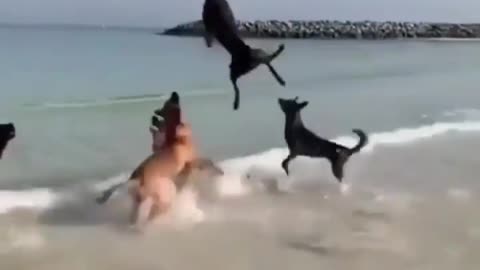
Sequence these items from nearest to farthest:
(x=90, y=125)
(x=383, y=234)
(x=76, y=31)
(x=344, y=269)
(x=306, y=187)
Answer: (x=344, y=269) < (x=383, y=234) < (x=306, y=187) < (x=90, y=125) < (x=76, y=31)

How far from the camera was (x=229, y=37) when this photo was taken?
9.67 ft

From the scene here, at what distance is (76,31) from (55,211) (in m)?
15.3

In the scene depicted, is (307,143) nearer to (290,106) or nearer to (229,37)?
(290,106)

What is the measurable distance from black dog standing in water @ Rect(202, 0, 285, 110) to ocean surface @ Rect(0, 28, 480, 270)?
57 cm

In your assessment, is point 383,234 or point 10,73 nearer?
point 383,234

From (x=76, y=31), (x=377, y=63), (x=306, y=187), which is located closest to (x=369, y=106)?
(x=306, y=187)

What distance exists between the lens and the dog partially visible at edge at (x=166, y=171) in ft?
9.98

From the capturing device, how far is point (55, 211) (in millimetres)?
3338

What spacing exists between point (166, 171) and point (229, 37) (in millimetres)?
536

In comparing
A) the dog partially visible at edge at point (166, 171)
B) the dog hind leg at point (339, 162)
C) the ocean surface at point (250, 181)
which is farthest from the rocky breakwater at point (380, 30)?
the dog partially visible at edge at point (166, 171)

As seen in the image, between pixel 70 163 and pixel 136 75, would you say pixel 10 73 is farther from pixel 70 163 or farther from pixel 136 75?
pixel 70 163

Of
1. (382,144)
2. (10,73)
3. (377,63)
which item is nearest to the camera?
(382,144)

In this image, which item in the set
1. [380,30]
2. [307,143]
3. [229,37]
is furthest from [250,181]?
[380,30]

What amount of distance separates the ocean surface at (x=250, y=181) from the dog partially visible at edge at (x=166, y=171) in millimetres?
68
